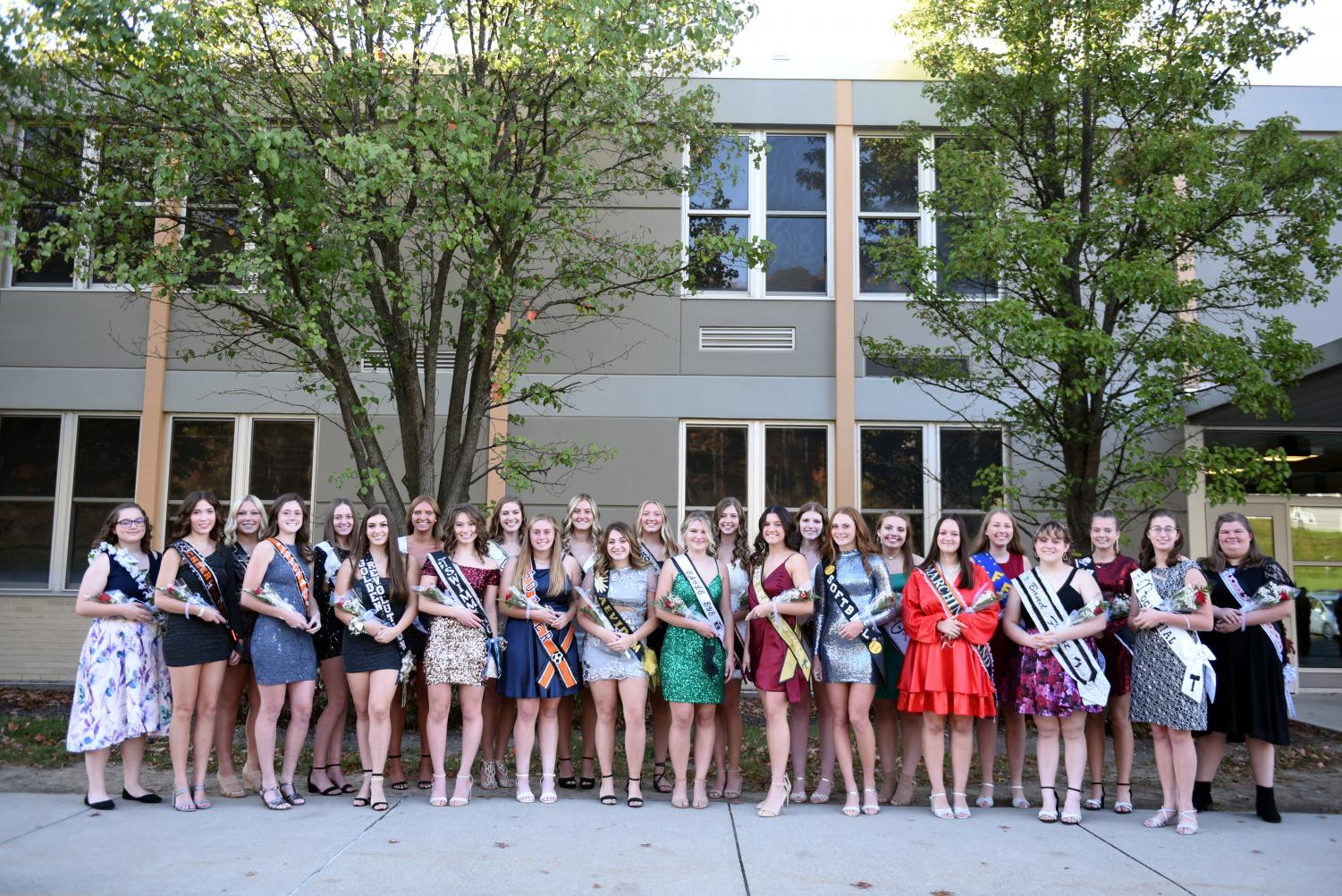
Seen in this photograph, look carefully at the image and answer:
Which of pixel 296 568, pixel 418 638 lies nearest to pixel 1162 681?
pixel 418 638

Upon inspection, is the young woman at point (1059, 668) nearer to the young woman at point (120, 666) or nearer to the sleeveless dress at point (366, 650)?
the sleeveless dress at point (366, 650)

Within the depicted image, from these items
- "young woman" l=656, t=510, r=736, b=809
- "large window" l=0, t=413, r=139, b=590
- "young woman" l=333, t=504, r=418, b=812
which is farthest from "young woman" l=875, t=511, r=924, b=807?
"large window" l=0, t=413, r=139, b=590

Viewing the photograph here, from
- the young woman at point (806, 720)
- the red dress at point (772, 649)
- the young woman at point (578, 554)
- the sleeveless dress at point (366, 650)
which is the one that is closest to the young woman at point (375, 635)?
the sleeveless dress at point (366, 650)

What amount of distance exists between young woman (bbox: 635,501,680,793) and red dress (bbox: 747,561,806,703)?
674 millimetres

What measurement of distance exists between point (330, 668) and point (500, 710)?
43.9 inches

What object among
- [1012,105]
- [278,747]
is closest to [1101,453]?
[1012,105]

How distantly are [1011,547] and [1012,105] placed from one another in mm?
4666

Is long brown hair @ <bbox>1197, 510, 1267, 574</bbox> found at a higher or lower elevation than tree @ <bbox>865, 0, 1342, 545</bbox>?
lower

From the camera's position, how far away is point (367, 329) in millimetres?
10383

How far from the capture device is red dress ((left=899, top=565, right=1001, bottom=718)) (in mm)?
5953

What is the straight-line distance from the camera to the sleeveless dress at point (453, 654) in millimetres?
6176

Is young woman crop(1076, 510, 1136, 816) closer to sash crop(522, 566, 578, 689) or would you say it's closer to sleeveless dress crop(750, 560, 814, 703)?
sleeveless dress crop(750, 560, 814, 703)

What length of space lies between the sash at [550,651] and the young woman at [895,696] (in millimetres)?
1944

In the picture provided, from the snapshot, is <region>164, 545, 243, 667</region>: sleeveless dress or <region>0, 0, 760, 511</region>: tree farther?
<region>0, 0, 760, 511</region>: tree
